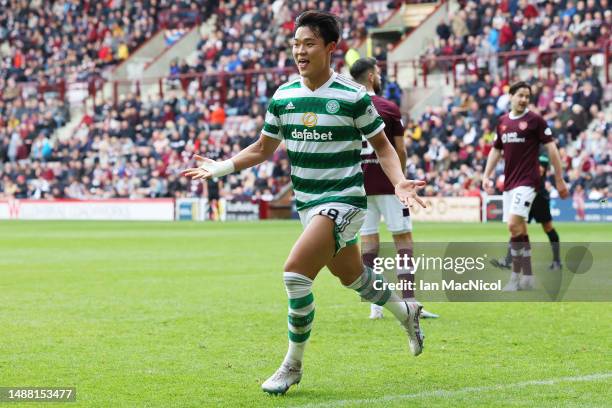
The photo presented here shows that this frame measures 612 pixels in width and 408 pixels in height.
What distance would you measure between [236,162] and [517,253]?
632cm

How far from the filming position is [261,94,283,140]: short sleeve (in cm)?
751

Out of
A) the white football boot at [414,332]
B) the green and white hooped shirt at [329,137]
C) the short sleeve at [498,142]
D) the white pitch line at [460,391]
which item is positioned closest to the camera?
the white pitch line at [460,391]

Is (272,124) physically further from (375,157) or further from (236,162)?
(375,157)

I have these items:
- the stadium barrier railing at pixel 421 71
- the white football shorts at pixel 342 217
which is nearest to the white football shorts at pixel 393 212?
the white football shorts at pixel 342 217

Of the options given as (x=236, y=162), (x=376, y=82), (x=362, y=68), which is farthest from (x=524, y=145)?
(x=236, y=162)

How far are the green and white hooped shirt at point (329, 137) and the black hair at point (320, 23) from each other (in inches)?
11.3

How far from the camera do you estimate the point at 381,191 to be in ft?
36.3

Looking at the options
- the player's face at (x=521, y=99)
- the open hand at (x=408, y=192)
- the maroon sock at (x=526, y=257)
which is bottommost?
the maroon sock at (x=526, y=257)

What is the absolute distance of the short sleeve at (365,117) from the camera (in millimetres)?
7273

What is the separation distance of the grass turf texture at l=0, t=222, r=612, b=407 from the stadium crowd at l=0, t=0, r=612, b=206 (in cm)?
1893

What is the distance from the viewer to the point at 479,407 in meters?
6.44

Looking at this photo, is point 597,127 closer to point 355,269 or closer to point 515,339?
point 515,339

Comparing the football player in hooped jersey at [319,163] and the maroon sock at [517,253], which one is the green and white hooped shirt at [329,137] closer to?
Answer: the football player in hooped jersey at [319,163]

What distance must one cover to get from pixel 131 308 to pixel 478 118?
81.9 feet
